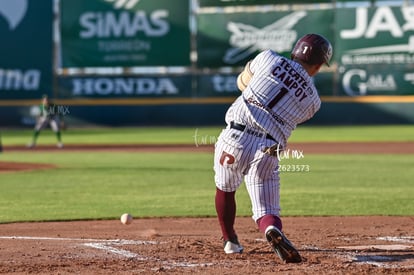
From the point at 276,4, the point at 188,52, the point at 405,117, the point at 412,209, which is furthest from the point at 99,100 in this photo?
the point at 412,209

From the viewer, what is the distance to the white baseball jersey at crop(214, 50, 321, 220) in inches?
217

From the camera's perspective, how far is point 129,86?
33781mm

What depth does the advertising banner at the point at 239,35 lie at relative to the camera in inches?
1297

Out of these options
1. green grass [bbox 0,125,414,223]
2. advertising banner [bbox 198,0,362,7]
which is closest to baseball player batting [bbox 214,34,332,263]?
green grass [bbox 0,125,414,223]

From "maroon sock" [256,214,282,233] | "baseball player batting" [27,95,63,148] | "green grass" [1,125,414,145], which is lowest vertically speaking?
"green grass" [1,125,414,145]

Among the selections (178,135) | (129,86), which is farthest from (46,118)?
(129,86)

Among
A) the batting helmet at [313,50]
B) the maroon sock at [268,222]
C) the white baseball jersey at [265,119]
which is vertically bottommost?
the maroon sock at [268,222]

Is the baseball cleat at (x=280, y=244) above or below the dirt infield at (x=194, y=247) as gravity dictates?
above

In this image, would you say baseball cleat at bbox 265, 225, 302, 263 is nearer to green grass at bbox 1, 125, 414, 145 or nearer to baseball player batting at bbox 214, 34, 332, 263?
baseball player batting at bbox 214, 34, 332, 263

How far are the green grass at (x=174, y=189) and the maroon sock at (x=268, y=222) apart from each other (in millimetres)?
3440

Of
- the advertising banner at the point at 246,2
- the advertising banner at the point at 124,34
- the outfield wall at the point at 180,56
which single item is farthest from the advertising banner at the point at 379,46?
the advertising banner at the point at 124,34

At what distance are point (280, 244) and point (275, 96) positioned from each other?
3.27 ft

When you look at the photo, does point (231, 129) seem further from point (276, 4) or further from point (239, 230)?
point (276, 4)

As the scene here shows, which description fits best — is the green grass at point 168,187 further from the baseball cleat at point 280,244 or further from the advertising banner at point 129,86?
the advertising banner at point 129,86
